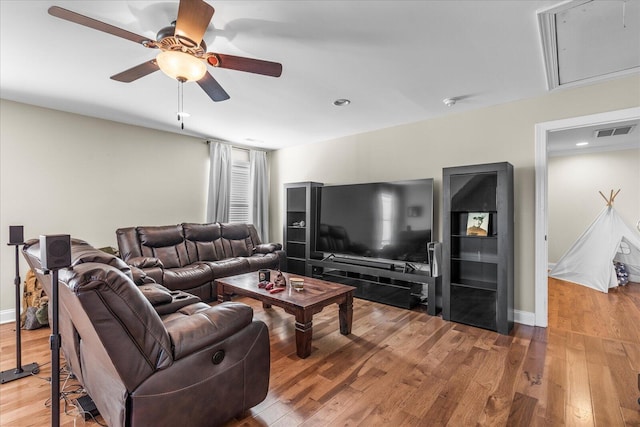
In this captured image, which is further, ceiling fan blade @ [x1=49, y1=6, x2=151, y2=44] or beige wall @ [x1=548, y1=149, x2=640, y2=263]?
beige wall @ [x1=548, y1=149, x2=640, y2=263]

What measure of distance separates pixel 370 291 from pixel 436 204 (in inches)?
57.3

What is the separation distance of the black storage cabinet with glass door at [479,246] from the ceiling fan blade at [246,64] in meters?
2.26

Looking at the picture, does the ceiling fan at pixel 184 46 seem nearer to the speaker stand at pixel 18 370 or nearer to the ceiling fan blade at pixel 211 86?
the ceiling fan blade at pixel 211 86

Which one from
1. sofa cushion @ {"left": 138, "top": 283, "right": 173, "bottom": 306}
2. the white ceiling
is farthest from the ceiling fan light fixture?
sofa cushion @ {"left": 138, "top": 283, "right": 173, "bottom": 306}

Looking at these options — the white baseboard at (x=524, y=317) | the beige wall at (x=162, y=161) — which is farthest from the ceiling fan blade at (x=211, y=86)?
the white baseboard at (x=524, y=317)

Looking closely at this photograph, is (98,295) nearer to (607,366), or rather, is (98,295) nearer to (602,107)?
(607,366)

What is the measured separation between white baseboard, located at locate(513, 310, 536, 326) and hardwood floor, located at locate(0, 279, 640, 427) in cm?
9

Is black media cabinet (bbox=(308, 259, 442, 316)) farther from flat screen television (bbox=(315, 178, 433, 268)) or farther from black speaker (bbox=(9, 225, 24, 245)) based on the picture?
black speaker (bbox=(9, 225, 24, 245))

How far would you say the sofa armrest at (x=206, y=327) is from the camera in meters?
1.41

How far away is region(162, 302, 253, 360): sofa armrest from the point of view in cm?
141

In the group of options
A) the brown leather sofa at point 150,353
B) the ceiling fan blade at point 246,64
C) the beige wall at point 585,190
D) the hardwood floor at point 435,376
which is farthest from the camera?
the beige wall at point 585,190

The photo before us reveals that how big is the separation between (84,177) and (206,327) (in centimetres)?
352

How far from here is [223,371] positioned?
1.54 m

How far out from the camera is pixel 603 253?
15.4 ft
